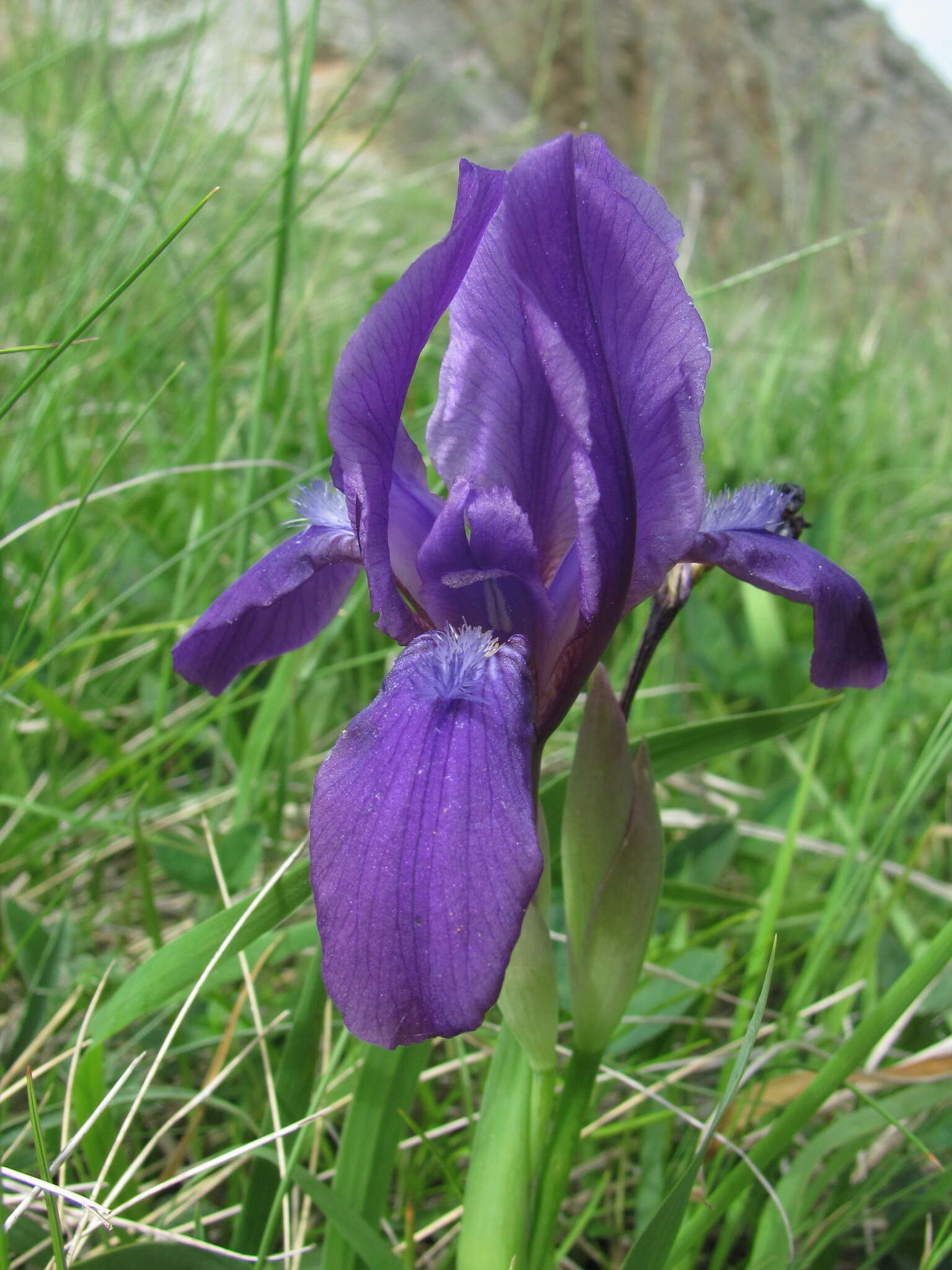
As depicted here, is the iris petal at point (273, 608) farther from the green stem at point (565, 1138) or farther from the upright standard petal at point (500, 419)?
the green stem at point (565, 1138)

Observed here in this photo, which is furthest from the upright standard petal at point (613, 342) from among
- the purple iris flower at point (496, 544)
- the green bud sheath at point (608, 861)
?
the green bud sheath at point (608, 861)

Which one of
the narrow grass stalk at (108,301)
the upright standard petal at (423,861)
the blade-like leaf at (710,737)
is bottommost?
the blade-like leaf at (710,737)

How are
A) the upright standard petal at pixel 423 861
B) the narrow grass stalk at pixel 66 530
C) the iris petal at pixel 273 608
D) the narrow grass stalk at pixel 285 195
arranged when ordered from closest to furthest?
the upright standard petal at pixel 423 861 < the iris petal at pixel 273 608 < the narrow grass stalk at pixel 66 530 < the narrow grass stalk at pixel 285 195

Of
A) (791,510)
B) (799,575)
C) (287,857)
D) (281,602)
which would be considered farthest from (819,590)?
(287,857)

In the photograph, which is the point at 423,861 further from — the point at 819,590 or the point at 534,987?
the point at 819,590

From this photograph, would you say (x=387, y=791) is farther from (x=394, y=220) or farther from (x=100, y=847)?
(x=394, y=220)

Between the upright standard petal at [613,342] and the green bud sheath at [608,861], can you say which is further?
the green bud sheath at [608,861]

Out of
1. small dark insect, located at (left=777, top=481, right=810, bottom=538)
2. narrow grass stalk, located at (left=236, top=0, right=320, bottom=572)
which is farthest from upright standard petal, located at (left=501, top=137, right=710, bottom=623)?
narrow grass stalk, located at (left=236, top=0, right=320, bottom=572)
